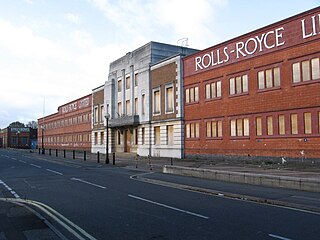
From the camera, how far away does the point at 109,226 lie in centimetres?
820

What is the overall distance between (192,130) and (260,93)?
33.7 feet

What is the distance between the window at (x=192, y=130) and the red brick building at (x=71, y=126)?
32.0 m

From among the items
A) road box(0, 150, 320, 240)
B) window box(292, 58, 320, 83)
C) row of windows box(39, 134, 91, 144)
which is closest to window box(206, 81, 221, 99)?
window box(292, 58, 320, 83)

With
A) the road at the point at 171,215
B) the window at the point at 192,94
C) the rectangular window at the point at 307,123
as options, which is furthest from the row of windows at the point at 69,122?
the road at the point at 171,215

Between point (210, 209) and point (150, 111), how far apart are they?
3464cm

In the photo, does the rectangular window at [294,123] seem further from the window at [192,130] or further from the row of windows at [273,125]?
the window at [192,130]

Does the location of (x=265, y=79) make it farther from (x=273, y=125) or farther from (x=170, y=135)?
(x=170, y=135)

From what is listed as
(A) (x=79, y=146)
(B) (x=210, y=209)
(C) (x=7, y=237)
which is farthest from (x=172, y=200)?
(A) (x=79, y=146)

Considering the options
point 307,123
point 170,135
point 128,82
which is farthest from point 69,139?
point 307,123

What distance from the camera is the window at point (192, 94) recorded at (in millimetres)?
37263

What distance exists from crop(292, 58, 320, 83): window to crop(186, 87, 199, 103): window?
1218 centimetres

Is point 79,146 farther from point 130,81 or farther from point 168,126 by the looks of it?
point 168,126

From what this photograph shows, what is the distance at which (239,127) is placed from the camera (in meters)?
31.8

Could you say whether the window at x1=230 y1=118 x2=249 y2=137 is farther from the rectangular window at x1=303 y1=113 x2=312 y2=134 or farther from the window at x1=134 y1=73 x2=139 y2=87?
the window at x1=134 y1=73 x2=139 y2=87
